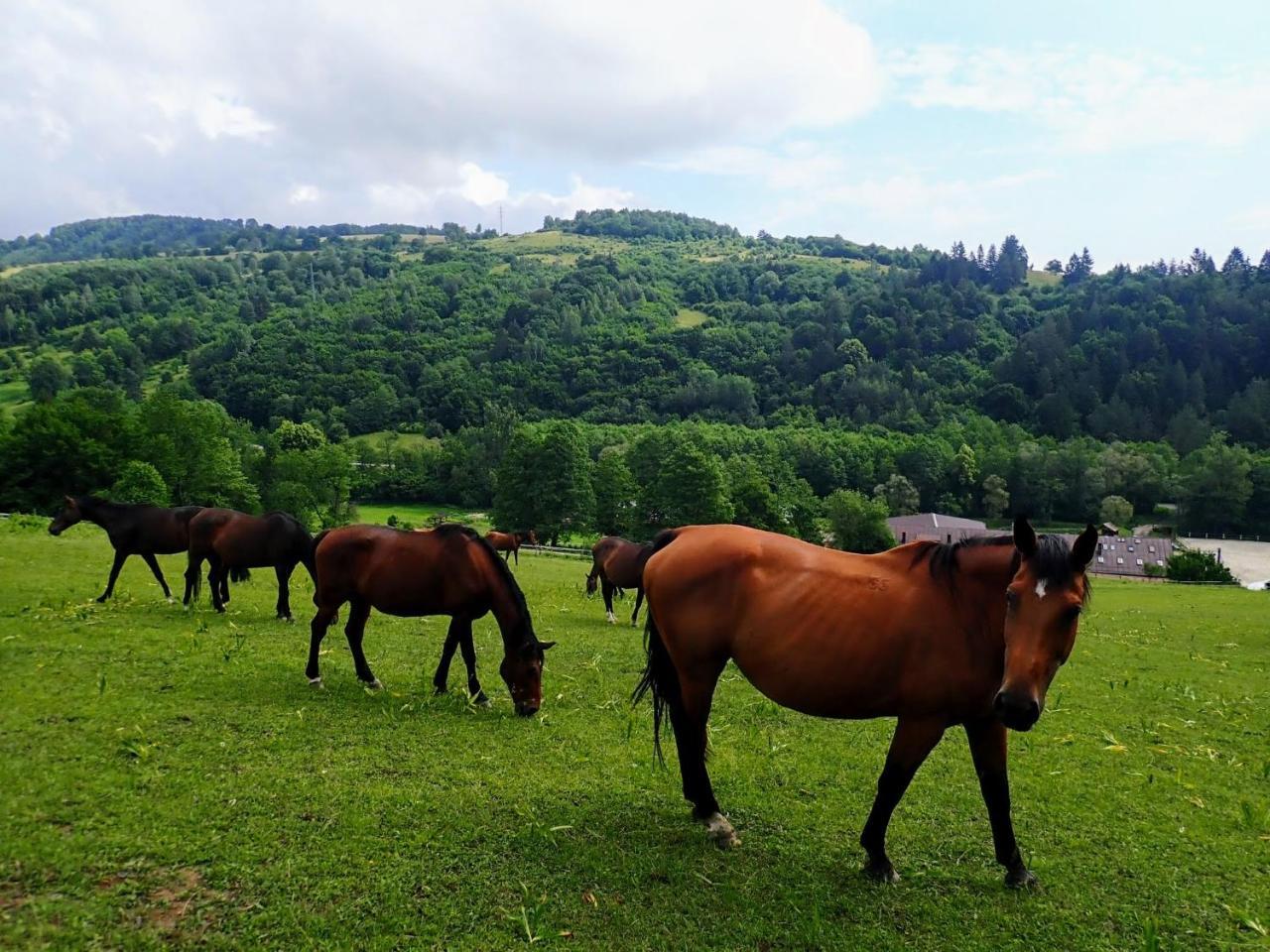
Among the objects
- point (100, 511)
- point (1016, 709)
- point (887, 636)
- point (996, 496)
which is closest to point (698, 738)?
point (887, 636)

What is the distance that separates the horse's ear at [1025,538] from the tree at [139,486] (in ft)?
150

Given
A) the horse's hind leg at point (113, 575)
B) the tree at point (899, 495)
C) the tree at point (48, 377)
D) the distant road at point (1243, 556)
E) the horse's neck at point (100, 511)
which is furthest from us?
the tree at point (48, 377)

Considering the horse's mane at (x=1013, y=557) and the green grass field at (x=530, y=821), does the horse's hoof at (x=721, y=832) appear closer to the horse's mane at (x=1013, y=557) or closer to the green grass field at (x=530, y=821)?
the green grass field at (x=530, y=821)

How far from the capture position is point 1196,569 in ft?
139

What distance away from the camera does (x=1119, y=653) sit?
51.2 feet

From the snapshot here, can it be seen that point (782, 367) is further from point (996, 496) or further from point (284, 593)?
point (284, 593)

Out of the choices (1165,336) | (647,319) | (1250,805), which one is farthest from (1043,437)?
(1250,805)

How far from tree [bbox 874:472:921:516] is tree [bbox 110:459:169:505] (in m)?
77.0

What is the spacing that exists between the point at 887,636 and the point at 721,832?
210cm

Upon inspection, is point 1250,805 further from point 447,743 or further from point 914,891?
point 447,743

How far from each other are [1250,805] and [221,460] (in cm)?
5970

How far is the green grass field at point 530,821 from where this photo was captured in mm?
4469

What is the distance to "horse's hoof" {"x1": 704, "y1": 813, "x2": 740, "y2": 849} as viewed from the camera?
18.4 ft

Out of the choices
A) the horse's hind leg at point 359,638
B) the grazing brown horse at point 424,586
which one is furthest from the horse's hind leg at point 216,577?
the horse's hind leg at point 359,638
